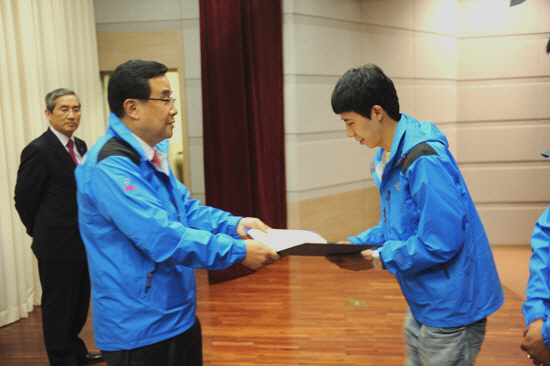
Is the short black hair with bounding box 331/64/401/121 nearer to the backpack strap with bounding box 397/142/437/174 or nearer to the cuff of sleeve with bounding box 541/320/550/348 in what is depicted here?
the backpack strap with bounding box 397/142/437/174

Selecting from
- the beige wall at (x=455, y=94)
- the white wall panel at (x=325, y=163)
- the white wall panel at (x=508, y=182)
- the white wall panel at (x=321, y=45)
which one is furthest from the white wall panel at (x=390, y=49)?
the white wall panel at (x=508, y=182)

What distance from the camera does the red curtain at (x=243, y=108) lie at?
500 cm

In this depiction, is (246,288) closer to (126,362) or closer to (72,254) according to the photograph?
(72,254)

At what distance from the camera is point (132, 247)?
6.07ft

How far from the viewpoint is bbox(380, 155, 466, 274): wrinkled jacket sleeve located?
1705 millimetres

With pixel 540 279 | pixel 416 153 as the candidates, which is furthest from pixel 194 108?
pixel 540 279

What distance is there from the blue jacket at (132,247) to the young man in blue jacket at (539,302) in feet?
3.25

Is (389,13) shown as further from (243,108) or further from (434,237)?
(434,237)

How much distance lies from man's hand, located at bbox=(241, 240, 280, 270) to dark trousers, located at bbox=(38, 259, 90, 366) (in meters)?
1.83

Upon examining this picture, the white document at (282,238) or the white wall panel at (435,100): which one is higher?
the white wall panel at (435,100)

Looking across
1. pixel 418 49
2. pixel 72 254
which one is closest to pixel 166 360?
pixel 72 254

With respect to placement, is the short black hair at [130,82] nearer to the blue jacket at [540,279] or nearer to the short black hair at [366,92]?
the short black hair at [366,92]

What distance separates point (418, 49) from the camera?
6.25m

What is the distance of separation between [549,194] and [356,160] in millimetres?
2332
